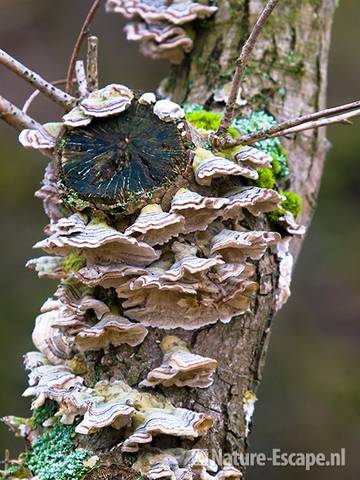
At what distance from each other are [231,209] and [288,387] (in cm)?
408

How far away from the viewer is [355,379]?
5.49 meters

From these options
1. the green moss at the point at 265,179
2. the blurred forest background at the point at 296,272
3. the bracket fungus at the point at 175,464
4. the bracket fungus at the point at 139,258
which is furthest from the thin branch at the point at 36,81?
the blurred forest background at the point at 296,272

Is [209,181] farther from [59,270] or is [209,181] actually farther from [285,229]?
[59,270]

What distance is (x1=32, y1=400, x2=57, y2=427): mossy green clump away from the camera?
1.90 metres

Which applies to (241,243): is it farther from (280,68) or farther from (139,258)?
(280,68)

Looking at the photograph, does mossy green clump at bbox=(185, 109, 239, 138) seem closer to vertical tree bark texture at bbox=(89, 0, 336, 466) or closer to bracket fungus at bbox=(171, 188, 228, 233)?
vertical tree bark texture at bbox=(89, 0, 336, 466)

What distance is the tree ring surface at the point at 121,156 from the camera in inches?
71.0

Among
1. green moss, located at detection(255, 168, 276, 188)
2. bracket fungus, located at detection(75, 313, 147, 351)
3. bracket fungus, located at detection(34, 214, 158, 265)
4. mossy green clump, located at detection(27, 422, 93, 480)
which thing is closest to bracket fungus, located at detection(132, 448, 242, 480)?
mossy green clump, located at detection(27, 422, 93, 480)

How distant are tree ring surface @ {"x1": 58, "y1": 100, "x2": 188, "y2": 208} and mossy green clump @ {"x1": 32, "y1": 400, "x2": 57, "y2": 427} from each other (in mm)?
558

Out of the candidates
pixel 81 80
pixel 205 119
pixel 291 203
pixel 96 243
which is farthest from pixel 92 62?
pixel 291 203

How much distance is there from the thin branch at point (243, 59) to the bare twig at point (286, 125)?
0.05 m

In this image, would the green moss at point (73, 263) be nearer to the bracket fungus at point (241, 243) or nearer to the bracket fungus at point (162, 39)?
the bracket fungus at point (241, 243)

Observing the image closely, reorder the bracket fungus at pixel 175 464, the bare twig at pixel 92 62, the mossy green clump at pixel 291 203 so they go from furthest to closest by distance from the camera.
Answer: the mossy green clump at pixel 291 203
the bare twig at pixel 92 62
the bracket fungus at pixel 175 464

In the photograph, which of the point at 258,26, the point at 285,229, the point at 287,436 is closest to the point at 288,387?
the point at 287,436
